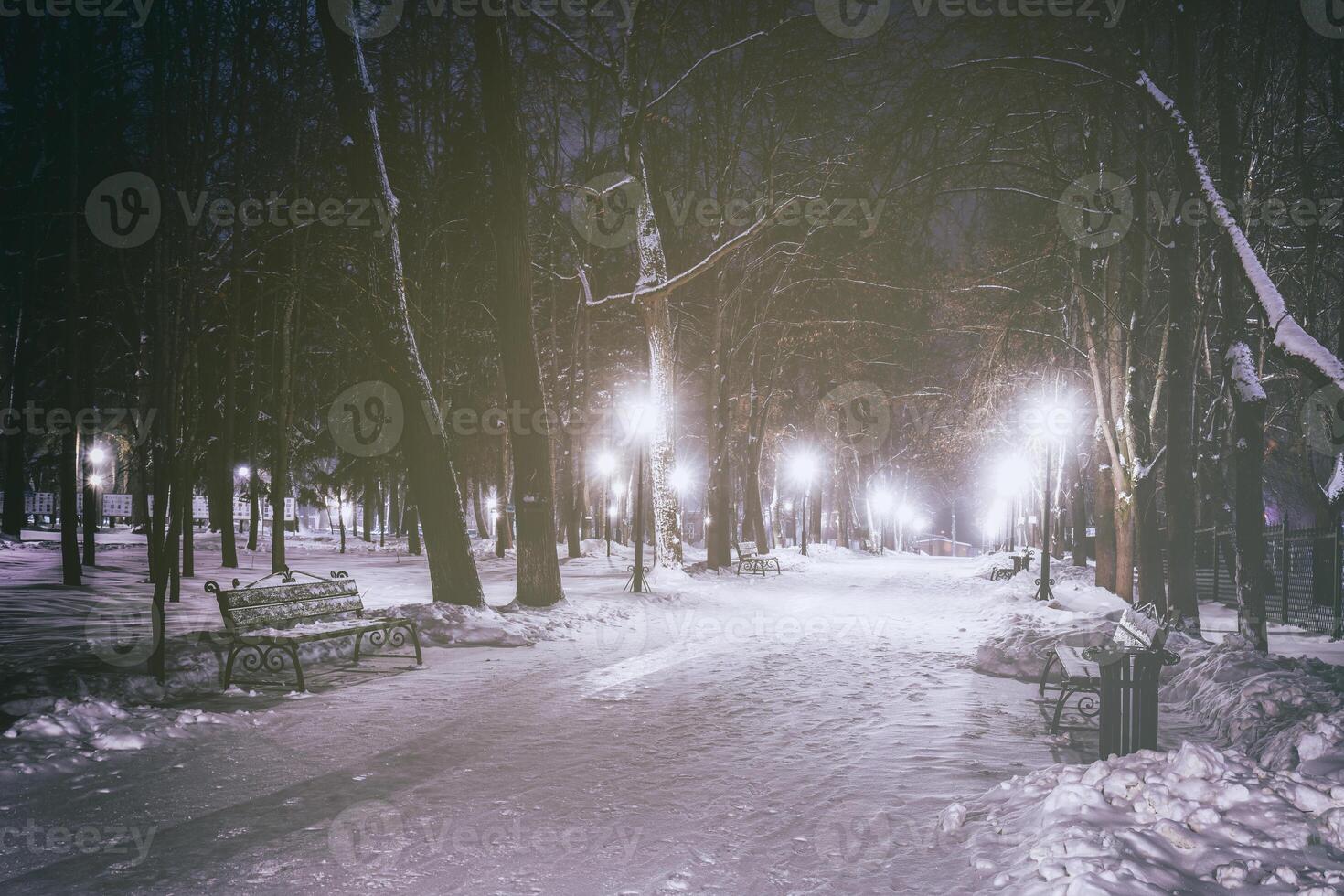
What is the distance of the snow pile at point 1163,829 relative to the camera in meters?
3.51

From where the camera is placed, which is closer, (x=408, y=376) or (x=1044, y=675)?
(x=1044, y=675)

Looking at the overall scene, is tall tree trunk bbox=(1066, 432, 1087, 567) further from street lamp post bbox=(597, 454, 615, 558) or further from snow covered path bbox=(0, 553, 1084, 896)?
snow covered path bbox=(0, 553, 1084, 896)

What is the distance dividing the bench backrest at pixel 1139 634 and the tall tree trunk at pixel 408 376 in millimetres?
8625

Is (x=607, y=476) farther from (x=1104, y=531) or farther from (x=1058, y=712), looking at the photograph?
(x=1058, y=712)

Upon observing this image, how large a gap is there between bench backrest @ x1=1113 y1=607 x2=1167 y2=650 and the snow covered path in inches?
43.3

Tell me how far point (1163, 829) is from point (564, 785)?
3427 millimetres

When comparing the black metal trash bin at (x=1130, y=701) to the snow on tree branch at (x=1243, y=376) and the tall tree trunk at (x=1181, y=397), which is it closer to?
the snow on tree branch at (x=1243, y=376)

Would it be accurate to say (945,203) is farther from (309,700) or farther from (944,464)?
(944,464)

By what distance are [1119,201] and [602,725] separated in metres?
13.0

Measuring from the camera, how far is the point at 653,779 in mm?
5523

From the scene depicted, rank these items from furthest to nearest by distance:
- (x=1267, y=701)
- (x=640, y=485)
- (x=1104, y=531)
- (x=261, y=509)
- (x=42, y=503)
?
(x=261, y=509) → (x=42, y=503) → (x=1104, y=531) → (x=640, y=485) → (x=1267, y=701)

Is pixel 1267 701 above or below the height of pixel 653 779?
above

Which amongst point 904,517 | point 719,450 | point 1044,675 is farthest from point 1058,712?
point 904,517

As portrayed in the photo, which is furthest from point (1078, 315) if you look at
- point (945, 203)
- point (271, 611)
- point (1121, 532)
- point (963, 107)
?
point (271, 611)
